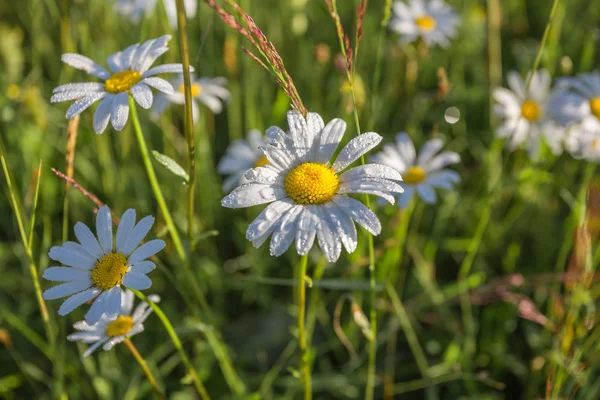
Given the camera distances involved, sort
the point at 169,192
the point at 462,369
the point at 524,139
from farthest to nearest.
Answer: the point at 169,192
the point at 524,139
the point at 462,369

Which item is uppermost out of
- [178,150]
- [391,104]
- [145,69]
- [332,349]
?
[145,69]

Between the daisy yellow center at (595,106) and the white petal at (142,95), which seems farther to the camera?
the daisy yellow center at (595,106)

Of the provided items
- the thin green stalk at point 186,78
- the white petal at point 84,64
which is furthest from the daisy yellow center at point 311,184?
the white petal at point 84,64

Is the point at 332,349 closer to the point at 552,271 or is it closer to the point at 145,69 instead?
the point at 552,271

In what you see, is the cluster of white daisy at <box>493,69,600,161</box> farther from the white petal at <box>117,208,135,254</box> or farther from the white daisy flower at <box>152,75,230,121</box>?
the white petal at <box>117,208,135,254</box>

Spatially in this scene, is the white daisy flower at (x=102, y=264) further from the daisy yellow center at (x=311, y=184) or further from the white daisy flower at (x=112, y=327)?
the daisy yellow center at (x=311, y=184)

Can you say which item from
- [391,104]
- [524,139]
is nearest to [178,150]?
[391,104]
